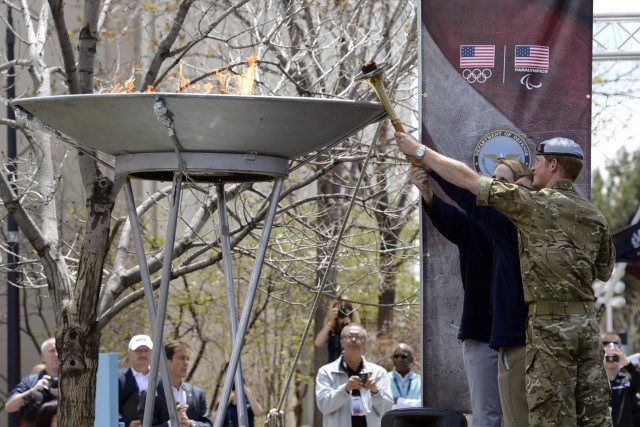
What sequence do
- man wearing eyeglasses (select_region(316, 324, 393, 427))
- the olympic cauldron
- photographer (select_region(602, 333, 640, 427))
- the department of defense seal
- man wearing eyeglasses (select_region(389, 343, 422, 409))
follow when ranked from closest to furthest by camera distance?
the olympic cauldron → the department of defense seal → man wearing eyeglasses (select_region(316, 324, 393, 427)) → man wearing eyeglasses (select_region(389, 343, 422, 409)) → photographer (select_region(602, 333, 640, 427))

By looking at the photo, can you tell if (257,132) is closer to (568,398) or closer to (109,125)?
(109,125)

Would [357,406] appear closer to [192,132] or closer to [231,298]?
[231,298]

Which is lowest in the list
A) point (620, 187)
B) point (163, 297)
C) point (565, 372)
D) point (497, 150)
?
point (565, 372)

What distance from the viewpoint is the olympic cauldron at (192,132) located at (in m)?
6.55

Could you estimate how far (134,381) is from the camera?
1068 centimetres

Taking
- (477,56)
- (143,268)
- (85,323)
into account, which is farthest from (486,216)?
(85,323)

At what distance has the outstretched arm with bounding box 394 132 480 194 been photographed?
6828 mm

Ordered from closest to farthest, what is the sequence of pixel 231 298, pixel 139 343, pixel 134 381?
pixel 231 298 → pixel 134 381 → pixel 139 343

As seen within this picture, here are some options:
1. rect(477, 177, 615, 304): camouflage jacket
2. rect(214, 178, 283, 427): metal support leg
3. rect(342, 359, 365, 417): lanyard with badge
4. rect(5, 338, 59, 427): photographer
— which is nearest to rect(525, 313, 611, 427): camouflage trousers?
rect(477, 177, 615, 304): camouflage jacket

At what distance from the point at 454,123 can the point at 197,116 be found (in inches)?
93.3

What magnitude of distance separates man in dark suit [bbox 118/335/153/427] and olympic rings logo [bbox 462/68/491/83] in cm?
411

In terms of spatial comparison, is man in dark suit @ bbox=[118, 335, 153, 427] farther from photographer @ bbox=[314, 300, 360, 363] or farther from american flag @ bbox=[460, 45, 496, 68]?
american flag @ bbox=[460, 45, 496, 68]

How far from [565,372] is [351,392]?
14.0 feet

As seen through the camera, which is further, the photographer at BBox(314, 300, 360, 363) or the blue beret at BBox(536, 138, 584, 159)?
the photographer at BBox(314, 300, 360, 363)
